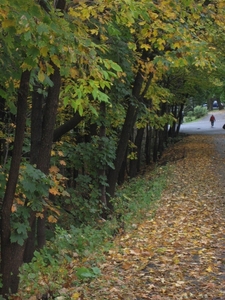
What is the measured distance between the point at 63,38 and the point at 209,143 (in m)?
30.1

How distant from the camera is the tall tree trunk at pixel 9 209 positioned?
5.43m

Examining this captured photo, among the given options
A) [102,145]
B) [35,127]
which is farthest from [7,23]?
[102,145]

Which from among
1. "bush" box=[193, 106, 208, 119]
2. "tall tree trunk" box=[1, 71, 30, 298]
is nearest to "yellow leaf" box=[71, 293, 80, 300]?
"tall tree trunk" box=[1, 71, 30, 298]

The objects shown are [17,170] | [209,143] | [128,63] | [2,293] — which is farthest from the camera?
[209,143]

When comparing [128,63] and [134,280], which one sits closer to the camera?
[134,280]

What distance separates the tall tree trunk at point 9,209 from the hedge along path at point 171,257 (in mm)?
914

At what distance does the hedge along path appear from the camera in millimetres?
5891

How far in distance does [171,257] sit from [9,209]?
10.1ft

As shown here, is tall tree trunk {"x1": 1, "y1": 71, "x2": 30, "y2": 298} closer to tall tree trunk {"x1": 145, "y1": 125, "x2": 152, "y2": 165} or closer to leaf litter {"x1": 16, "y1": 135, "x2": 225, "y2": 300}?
leaf litter {"x1": 16, "y1": 135, "x2": 225, "y2": 300}

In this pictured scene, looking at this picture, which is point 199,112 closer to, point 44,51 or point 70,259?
point 70,259

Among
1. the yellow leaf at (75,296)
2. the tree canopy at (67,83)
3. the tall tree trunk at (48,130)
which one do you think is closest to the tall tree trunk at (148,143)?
the tree canopy at (67,83)

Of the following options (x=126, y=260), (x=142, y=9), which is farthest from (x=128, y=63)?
(x=126, y=260)

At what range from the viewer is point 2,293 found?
5781 millimetres

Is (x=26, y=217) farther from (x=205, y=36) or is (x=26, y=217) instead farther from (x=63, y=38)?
(x=205, y=36)
